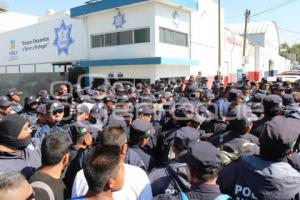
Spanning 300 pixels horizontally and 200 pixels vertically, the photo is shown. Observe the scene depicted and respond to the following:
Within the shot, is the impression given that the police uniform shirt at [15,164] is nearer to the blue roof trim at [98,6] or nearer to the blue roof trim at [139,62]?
the blue roof trim at [139,62]

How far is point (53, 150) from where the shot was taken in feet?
8.99

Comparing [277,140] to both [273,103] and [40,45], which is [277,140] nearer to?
[273,103]

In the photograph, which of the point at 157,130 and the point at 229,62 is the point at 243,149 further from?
the point at 229,62

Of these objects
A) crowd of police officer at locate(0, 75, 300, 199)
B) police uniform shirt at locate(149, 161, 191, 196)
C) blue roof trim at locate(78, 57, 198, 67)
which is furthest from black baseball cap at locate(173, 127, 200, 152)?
blue roof trim at locate(78, 57, 198, 67)

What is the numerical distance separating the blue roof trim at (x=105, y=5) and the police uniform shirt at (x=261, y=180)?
46.8 feet

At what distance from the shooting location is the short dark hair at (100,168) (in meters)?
2.03

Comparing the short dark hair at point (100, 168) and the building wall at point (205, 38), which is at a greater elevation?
the building wall at point (205, 38)

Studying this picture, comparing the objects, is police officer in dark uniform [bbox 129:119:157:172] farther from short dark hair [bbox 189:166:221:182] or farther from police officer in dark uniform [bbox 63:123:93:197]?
short dark hair [bbox 189:166:221:182]

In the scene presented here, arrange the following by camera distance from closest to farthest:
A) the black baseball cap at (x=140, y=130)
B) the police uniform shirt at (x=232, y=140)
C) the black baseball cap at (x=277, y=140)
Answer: the black baseball cap at (x=277, y=140) → the police uniform shirt at (x=232, y=140) → the black baseball cap at (x=140, y=130)

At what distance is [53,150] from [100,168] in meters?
0.85

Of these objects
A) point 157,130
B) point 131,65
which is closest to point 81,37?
point 131,65

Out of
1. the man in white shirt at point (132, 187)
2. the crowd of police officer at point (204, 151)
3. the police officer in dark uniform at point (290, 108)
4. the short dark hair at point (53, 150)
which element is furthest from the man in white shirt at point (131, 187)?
the police officer in dark uniform at point (290, 108)

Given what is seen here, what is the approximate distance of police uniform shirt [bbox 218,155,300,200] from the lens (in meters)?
2.30

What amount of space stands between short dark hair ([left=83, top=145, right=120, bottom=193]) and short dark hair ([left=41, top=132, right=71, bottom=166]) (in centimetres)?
70
